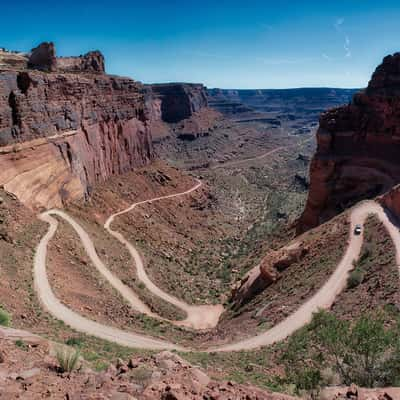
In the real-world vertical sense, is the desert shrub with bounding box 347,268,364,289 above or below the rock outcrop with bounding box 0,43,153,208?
below

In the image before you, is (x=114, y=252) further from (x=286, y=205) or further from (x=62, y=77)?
(x=286, y=205)

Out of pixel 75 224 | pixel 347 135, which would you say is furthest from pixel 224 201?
pixel 75 224

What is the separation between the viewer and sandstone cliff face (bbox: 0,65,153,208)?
40500 mm

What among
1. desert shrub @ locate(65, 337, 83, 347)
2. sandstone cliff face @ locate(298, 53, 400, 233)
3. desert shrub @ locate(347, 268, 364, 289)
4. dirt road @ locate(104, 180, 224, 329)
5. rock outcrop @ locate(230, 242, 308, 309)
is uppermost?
sandstone cliff face @ locate(298, 53, 400, 233)

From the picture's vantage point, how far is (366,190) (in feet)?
141

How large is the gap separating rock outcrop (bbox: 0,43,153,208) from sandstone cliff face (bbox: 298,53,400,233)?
31.9 metres

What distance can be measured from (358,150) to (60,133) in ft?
127

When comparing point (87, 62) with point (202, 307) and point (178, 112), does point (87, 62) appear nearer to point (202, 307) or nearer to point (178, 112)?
point (202, 307)

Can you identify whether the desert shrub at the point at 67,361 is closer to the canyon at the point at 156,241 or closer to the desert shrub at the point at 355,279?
the canyon at the point at 156,241

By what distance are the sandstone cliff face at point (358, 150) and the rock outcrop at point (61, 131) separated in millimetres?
31919

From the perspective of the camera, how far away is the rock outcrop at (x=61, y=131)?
40594 millimetres

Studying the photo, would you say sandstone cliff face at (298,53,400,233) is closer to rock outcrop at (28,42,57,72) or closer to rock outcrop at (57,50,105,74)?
rock outcrop at (28,42,57,72)

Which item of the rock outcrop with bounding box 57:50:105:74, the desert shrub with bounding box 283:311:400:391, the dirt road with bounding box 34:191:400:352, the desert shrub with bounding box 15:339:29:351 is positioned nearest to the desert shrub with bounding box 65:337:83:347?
the dirt road with bounding box 34:191:400:352

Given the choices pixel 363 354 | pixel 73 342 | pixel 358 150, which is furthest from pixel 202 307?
pixel 358 150
